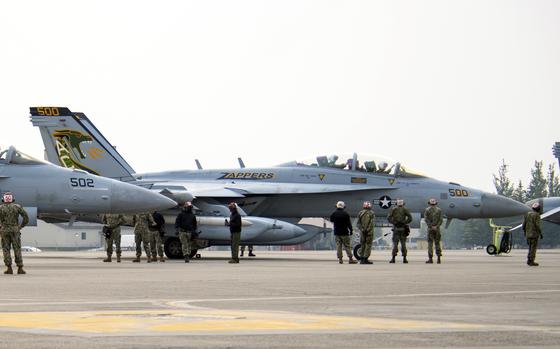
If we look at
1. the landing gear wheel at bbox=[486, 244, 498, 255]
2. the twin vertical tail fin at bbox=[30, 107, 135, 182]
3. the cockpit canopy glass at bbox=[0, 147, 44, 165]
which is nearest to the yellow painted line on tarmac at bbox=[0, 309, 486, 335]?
the cockpit canopy glass at bbox=[0, 147, 44, 165]

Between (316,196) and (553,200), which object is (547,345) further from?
(553,200)

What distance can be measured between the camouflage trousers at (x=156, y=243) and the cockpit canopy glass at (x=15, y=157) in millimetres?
5545

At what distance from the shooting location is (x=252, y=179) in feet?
112

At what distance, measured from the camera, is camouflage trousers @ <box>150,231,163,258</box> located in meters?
29.1

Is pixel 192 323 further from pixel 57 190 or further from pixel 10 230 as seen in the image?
pixel 57 190

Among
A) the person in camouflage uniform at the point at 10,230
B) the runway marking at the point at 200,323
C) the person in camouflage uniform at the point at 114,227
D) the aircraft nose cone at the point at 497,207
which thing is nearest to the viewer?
the runway marking at the point at 200,323

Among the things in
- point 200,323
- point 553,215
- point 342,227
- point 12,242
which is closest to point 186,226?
point 342,227

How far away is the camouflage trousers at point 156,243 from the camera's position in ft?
95.6

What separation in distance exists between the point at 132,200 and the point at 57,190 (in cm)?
164

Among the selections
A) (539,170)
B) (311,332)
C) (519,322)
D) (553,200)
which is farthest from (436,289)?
(539,170)

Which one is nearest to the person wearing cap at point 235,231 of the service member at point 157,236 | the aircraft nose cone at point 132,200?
the service member at point 157,236

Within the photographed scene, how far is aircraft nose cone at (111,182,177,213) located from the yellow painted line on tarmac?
533 inches

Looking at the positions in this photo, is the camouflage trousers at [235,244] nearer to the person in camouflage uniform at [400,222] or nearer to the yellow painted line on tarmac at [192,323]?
the person in camouflage uniform at [400,222]

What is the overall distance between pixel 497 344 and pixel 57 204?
17.1 m
